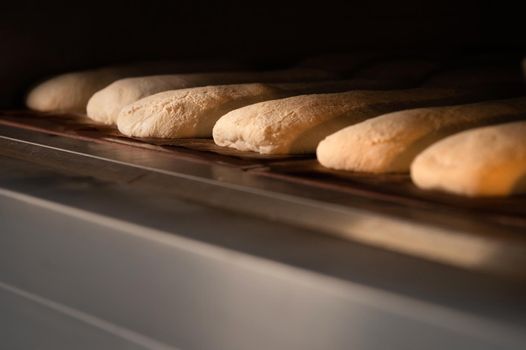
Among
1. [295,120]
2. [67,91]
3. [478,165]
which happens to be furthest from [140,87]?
[478,165]

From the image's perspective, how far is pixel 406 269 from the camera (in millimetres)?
883

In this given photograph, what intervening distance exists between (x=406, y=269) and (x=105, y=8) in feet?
5.09

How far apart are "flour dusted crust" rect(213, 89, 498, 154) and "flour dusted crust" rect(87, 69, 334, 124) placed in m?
0.39

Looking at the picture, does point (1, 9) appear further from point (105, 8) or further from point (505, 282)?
point (505, 282)

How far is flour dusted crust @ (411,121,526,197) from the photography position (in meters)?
1.08

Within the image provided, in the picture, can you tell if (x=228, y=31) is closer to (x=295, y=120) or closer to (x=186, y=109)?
(x=186, y=109)

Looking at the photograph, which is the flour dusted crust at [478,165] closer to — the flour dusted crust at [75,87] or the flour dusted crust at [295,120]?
the flour dusted crust at [295,120]

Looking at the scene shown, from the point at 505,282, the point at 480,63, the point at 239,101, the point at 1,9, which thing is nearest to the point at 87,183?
the point at 239,101

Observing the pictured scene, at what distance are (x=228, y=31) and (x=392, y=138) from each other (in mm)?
1309

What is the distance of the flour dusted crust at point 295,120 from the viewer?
4.68ft

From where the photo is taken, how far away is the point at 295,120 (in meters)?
1.44

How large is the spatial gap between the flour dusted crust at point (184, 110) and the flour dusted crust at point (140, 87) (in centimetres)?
15

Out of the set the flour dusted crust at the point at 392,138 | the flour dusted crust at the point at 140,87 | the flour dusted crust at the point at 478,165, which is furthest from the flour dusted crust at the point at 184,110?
the flour dusted crust at the point at 478,165

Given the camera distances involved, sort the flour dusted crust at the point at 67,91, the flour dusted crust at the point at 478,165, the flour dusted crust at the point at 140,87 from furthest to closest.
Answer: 1. the flour dusted crust at the point at 67,91
2. the flour dusted crust at the point at 140,87
3. the flour dusted crust at the point at 478,165
